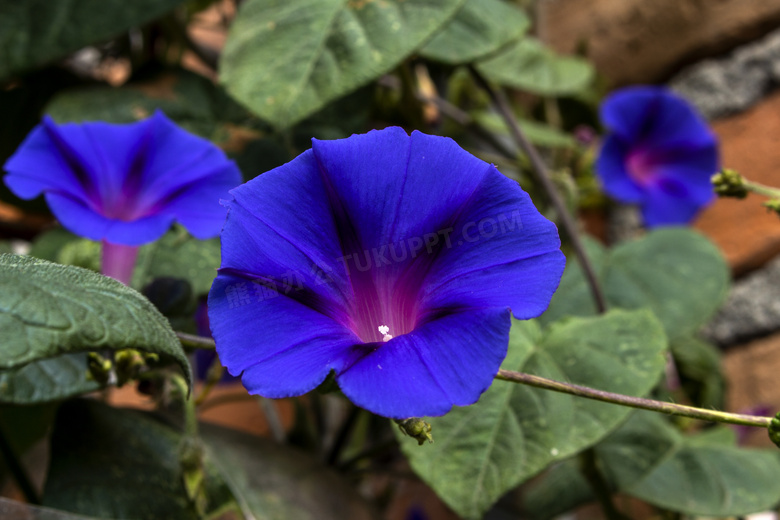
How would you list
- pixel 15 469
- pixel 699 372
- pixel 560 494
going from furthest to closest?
pixel 699 372 < pixel 560 494 < pixel 15 469

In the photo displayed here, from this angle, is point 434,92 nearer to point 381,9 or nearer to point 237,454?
point 381,9

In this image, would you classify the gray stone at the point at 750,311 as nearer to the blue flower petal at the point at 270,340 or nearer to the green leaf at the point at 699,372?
the green leaf at the point at 699,372

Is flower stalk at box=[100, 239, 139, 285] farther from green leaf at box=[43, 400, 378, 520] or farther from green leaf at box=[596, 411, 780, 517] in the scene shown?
green leaf at box=[596, 411, 780, 517]

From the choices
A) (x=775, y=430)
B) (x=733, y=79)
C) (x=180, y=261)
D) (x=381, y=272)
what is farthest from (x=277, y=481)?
(x=733, y=79)

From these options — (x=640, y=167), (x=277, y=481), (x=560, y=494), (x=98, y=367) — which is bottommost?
(x=560, y=494)

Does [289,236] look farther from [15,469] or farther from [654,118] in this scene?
[654,118]

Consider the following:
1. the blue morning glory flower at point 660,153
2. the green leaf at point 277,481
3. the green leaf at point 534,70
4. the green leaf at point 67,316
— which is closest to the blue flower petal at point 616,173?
the blue morning glory flower at point 660,153

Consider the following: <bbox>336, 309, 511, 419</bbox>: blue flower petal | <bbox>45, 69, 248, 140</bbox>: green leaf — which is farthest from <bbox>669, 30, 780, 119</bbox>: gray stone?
<bbox>336, 309, 511, 419</bbox>: blue flower petal
